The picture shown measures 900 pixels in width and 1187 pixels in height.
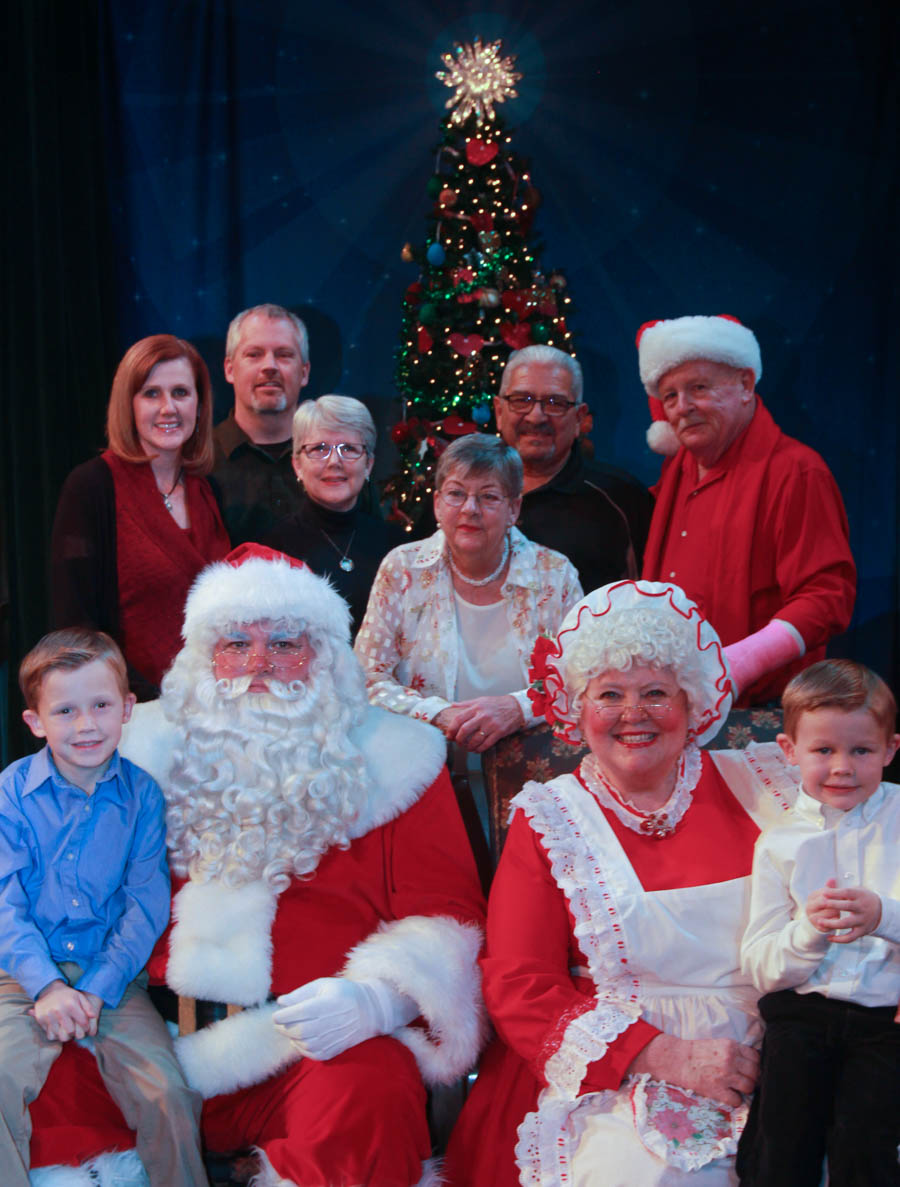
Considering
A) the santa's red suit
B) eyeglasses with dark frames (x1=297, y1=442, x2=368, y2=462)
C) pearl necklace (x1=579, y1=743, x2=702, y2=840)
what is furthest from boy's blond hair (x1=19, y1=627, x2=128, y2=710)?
eyeglasses with dark frames (x1=297, y1=442, x2=368, y2=462)

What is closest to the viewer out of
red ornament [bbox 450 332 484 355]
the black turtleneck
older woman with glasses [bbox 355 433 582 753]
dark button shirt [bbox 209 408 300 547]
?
older woman with glasses [bbox 355 433 582 753]

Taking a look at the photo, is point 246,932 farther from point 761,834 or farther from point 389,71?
point 389,71

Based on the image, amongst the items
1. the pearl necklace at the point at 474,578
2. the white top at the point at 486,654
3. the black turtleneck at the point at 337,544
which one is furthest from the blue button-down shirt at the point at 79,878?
the black turtleneck at the point at 337,544

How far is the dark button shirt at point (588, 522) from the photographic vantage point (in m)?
4.05

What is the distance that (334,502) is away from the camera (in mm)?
3621

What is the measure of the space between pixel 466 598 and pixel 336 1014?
1316 millimetres

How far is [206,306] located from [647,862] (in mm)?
4371

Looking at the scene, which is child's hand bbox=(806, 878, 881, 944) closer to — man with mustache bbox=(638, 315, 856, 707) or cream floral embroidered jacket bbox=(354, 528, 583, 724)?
man with mustache bbox=(638, 315, 856, 707)

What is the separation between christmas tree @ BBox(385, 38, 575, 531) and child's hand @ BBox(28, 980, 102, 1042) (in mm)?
2932

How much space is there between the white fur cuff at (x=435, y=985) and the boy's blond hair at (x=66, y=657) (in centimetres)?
78

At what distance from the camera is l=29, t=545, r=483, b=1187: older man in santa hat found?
86.1 inches

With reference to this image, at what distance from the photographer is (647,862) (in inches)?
89.7

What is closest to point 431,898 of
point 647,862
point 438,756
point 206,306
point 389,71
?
point 438,756

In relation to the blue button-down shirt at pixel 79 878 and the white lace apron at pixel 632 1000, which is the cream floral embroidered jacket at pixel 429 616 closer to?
the white lace apron at pixel 632 1000
